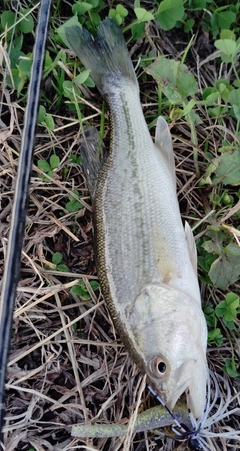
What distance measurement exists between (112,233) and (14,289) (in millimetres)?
666

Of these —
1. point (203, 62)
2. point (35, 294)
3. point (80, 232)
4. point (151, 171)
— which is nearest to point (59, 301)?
point (35, 294)

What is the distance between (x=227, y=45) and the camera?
2582mm

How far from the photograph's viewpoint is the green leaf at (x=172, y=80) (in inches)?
103

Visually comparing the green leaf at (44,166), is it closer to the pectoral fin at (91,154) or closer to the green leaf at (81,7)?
the pectoral fin at (91,154)

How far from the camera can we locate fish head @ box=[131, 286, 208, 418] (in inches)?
86.2

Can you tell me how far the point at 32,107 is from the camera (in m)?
2.23

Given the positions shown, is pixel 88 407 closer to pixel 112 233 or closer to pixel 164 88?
pixel 112 233

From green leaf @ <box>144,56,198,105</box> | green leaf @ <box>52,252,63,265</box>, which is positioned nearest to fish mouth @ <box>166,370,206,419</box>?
green leaf @ <box>52,252,63,265</box>

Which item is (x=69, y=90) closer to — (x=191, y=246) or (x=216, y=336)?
(x=191, y=246)

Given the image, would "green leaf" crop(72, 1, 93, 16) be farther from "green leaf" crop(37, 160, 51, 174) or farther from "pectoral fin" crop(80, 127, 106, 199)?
"green leaf" crop(37, 160, 51, 174)

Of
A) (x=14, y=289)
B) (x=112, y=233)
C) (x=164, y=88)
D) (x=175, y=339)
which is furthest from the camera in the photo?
(x=164, y=88)

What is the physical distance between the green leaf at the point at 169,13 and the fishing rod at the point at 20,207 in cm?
73

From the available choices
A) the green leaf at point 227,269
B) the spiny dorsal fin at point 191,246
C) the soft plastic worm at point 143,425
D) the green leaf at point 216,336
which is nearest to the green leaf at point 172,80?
the spiny dorsal fin at point 191,246

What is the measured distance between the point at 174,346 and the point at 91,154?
112 centimetres
